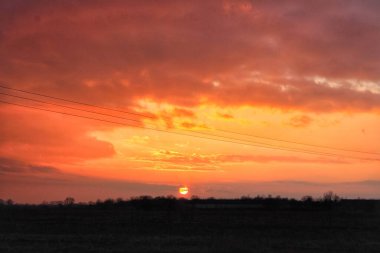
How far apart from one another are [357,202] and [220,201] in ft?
168

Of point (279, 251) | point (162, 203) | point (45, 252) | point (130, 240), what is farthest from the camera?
point (162, 203)

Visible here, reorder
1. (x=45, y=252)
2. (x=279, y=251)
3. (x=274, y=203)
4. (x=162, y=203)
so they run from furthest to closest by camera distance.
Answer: (x=274, y=203)
(x=162, y=203)
(x=279, y=251)
(x=45, y=252)

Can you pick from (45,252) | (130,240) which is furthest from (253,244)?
(45,252)

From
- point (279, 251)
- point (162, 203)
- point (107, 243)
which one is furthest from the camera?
point (162, 203)

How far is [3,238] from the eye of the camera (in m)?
38.5

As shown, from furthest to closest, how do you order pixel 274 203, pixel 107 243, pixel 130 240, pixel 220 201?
pixel 220 201, pixel 274 203, pixel 130 240, pixel 107 243

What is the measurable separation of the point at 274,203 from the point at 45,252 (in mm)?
116118

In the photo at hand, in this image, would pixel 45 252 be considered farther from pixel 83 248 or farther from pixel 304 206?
pixel 304 206

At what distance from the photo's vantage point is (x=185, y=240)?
127 ft

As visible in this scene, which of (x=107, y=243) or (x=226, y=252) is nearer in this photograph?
(x=226, y=252)

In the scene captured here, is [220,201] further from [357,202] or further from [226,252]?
[226,252]

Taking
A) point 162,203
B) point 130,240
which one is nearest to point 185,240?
point 130,240

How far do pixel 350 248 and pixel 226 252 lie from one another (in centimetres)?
844

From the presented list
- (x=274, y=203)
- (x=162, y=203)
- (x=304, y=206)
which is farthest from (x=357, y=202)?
(x=162, y=203)
